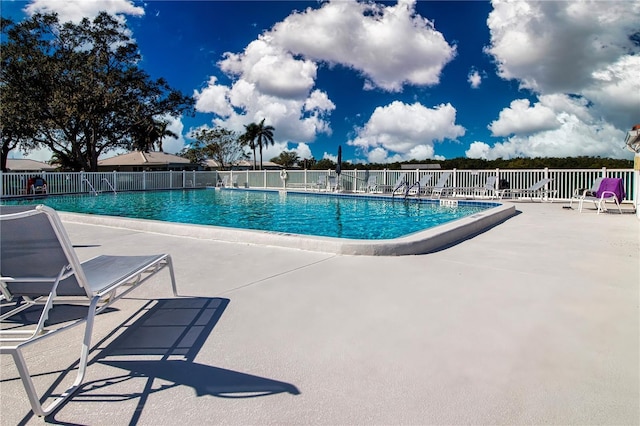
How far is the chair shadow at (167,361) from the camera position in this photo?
178 centimetres

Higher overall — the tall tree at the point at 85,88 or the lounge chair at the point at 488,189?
the tall tree at the point at 85,88

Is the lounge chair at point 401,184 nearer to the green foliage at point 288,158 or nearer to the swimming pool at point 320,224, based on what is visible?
the swimming pool at point 320,224

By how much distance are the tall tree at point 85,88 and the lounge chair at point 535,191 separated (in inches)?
962

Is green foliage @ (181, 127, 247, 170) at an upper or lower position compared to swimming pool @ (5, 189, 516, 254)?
upper

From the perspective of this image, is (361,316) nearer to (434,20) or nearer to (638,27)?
(638,27)

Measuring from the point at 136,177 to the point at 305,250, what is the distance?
70.4ft

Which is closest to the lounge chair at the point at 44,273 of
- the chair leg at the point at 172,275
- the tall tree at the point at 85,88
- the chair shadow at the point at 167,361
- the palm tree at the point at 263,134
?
the chair shadow at the point at 167,361

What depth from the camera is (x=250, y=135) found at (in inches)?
2041

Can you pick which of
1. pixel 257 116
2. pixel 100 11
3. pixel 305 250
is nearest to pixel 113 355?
pixel 305 250

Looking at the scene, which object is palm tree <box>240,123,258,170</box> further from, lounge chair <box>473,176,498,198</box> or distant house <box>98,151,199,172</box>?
lounge chair <box>473,176,498,198</box>

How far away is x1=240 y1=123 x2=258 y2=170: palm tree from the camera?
51.4 metres

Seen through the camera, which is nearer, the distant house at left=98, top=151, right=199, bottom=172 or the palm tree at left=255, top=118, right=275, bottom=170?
the distant house at left=98, top=151, right=199, bottom=172

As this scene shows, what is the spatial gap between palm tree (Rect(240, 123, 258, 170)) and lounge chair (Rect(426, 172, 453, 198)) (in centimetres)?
3840

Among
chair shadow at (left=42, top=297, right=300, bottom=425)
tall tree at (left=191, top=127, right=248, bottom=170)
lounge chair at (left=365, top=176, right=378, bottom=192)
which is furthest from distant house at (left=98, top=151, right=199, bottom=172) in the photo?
chair shadow at (left=42, top=297, right=300, bottom=425)
